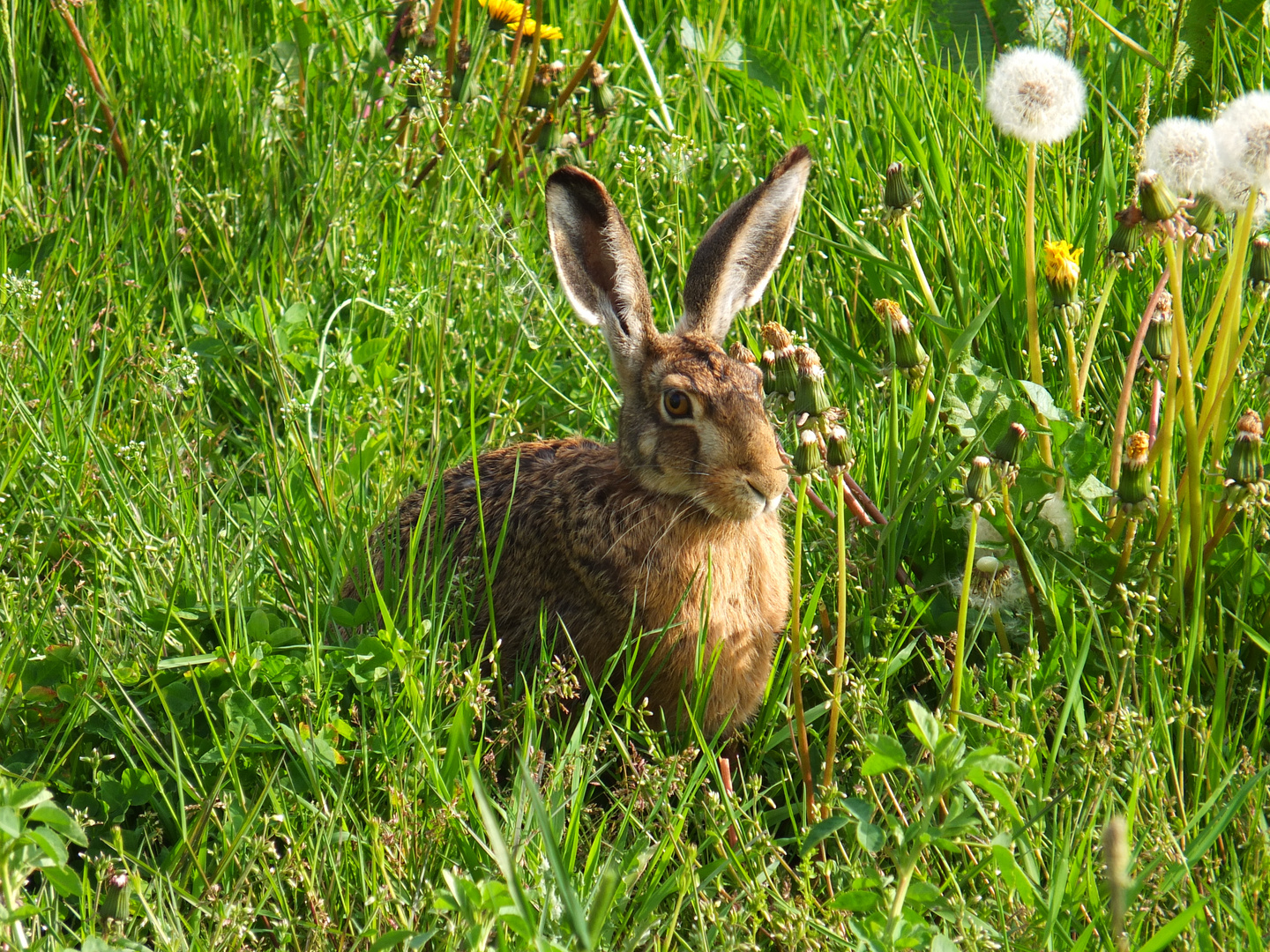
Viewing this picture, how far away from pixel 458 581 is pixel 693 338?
0.86m

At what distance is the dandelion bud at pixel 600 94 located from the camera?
4.70 metres

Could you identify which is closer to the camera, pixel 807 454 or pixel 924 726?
pixel 924 726

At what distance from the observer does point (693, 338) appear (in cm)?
335

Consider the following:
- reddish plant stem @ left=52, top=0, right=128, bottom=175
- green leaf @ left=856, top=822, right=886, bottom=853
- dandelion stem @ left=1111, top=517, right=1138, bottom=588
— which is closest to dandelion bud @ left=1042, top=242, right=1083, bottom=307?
dandelion stem @ left=1111, top=517, right=1138, bottom=588

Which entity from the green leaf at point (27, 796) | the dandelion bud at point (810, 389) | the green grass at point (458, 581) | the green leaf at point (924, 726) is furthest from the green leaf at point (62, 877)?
the dandelion bud at point (810, 389)

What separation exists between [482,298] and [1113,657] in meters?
2.26

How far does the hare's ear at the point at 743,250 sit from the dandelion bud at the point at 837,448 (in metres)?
0.98

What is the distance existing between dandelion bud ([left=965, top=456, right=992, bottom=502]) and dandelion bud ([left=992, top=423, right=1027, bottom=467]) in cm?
7

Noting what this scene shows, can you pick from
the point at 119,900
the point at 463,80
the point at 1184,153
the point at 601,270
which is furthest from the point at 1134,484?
the point at 463,80

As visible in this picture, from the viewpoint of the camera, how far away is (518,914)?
1.87 metres

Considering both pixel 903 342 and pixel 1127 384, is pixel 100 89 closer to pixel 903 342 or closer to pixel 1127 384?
pixel 903 342

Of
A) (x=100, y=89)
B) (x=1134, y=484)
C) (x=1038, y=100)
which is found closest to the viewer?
(x=1134, y=484)

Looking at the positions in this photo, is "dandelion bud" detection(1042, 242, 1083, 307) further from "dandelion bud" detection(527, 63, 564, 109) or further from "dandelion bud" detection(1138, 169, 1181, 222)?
"dandelion bud" detection(527, 63, 564, 109)

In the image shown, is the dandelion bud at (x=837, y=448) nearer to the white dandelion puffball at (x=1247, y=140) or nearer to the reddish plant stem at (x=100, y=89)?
the white dandelion puffball at (x=1247, y=140)
